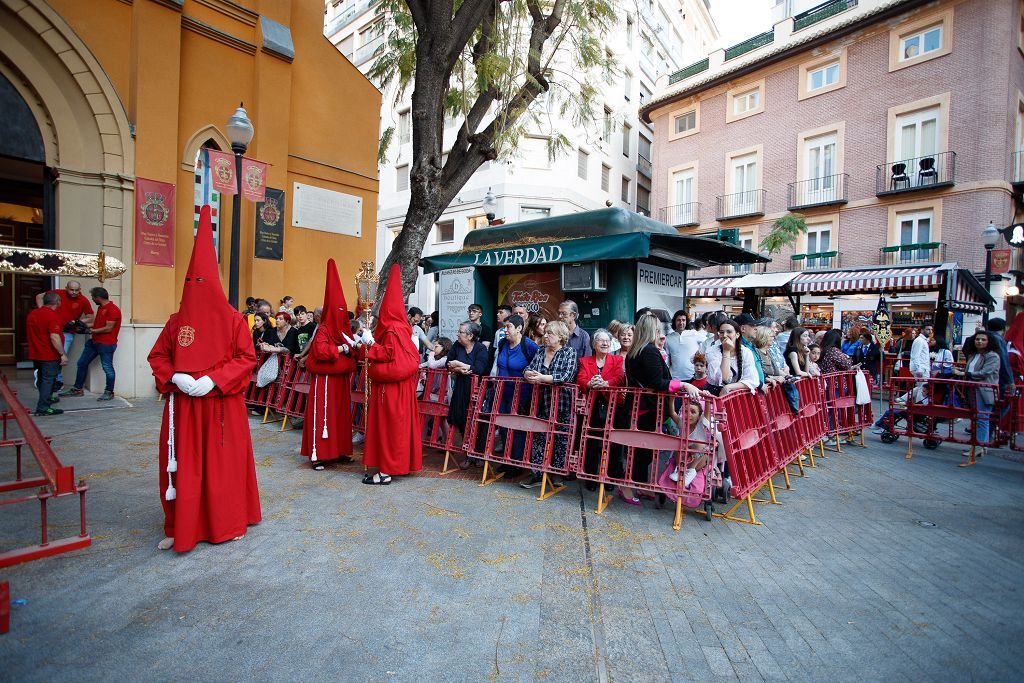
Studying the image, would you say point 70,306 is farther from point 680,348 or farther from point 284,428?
point 680,348

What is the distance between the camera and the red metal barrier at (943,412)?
23.6 feet

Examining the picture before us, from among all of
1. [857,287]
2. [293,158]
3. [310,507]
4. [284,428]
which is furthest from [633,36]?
[310,507]

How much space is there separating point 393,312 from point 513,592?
3255 mm

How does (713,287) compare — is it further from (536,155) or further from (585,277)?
(585,277)

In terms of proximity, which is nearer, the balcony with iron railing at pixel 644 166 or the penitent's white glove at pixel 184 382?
the penitent's white glove at pixel 184 382

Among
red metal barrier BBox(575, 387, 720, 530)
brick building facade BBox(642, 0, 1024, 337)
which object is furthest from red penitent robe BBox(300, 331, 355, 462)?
brick building facade BBox(642, 0, 1024, 337)

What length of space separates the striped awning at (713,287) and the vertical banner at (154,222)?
19.3 m

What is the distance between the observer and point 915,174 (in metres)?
20.4

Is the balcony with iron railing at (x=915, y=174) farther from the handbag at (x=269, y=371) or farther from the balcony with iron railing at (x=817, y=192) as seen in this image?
the handbag at (x=269, y=371)

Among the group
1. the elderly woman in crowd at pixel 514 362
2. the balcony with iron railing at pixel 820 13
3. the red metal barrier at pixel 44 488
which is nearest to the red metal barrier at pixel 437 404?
the elderly woman in crowd at pixel 514 362

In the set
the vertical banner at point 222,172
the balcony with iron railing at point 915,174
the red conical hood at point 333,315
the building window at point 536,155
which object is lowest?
the red conical hood at point 333,315

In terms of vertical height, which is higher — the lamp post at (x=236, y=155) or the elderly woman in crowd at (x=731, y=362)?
the lamp post at (x=236, y=155)

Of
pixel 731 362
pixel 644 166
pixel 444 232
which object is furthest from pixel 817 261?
pixel 731 362

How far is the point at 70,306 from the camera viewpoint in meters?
8.62
